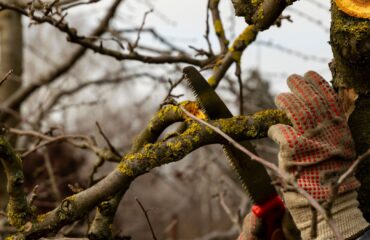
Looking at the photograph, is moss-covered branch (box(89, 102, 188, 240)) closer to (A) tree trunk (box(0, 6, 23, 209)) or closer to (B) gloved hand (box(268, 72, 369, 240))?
(B) gloved hand (box(268, 72, 369, 240))

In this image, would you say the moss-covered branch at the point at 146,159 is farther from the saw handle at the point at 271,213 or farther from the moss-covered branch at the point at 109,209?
the saw handle at the point at 271,213

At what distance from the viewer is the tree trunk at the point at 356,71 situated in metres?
1.46

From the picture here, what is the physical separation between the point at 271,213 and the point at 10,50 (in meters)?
4.54

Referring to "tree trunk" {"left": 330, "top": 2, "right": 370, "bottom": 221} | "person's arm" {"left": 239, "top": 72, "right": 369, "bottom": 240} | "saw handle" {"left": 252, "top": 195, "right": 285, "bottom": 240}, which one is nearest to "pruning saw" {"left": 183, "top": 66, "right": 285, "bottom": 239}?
"saw handle" {"left": 252, "top": 195, "right": 285, "bottom": 240}

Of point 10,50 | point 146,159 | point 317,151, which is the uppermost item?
point 10,50

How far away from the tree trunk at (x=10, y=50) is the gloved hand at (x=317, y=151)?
439 centimetres

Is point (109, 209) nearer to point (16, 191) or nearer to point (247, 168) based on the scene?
point (16, 191)

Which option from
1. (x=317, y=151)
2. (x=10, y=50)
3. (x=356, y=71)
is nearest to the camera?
(x=317, y=151)

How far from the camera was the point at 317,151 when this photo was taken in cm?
148

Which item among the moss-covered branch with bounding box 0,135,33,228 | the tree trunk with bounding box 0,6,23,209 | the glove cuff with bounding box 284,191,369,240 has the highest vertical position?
the tree trunk with bounding box 0,6,23,209

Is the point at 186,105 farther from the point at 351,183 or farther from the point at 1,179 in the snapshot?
the point at 1,179

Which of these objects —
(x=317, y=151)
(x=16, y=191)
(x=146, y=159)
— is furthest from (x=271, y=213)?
(x=16, y=191)

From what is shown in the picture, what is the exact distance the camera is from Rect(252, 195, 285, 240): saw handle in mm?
1690

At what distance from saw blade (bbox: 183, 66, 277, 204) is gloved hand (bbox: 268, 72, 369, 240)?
0.14 m
